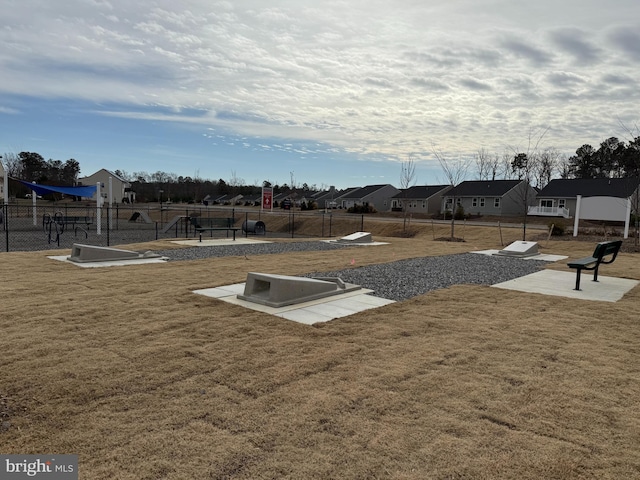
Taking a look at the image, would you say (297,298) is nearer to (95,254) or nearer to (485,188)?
(95,254)

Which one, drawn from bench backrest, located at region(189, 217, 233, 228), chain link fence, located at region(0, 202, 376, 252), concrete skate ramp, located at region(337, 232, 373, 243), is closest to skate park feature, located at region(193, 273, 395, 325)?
concrete skate ramp, located at region(337, 232, 373, 243)

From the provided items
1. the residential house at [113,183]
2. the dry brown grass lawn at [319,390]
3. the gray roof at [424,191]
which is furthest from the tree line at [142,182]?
the dry brown grass lawn at [319,390]

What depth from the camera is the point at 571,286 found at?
9070mm

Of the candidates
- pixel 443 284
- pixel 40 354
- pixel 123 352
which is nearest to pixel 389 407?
pixel 123 352

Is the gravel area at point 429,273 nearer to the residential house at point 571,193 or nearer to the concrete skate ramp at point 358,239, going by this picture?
the concrete skate ramp at point 358,239

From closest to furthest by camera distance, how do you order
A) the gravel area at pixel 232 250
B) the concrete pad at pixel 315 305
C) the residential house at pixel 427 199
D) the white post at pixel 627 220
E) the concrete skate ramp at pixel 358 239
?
the concrete pad at pixel 315 305, the gravel area at pixel 232 250, the concrete skate ramp at pixel 358 239, the white post at pixel 627 220, the residential house at pixel 427 199

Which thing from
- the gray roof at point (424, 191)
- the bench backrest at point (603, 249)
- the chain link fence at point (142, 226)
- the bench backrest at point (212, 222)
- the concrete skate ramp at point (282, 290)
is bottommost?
the chain link fence at point (142, 226)

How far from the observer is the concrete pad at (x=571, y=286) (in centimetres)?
820

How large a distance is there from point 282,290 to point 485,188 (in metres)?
50.4

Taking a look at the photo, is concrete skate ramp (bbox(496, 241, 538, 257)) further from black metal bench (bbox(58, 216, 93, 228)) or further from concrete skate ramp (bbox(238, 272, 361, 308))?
black metal bench (bbox(58, 216, 93, 228))

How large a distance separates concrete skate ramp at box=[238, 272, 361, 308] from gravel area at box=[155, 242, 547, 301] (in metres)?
1.13

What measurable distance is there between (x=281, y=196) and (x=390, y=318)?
91.9 m

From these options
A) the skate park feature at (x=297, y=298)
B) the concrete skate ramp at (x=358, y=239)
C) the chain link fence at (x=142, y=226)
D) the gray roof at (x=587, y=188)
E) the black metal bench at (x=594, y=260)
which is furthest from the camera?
the gray roof at (x=587, y=188)

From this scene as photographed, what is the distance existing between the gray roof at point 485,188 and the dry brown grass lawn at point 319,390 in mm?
45635
